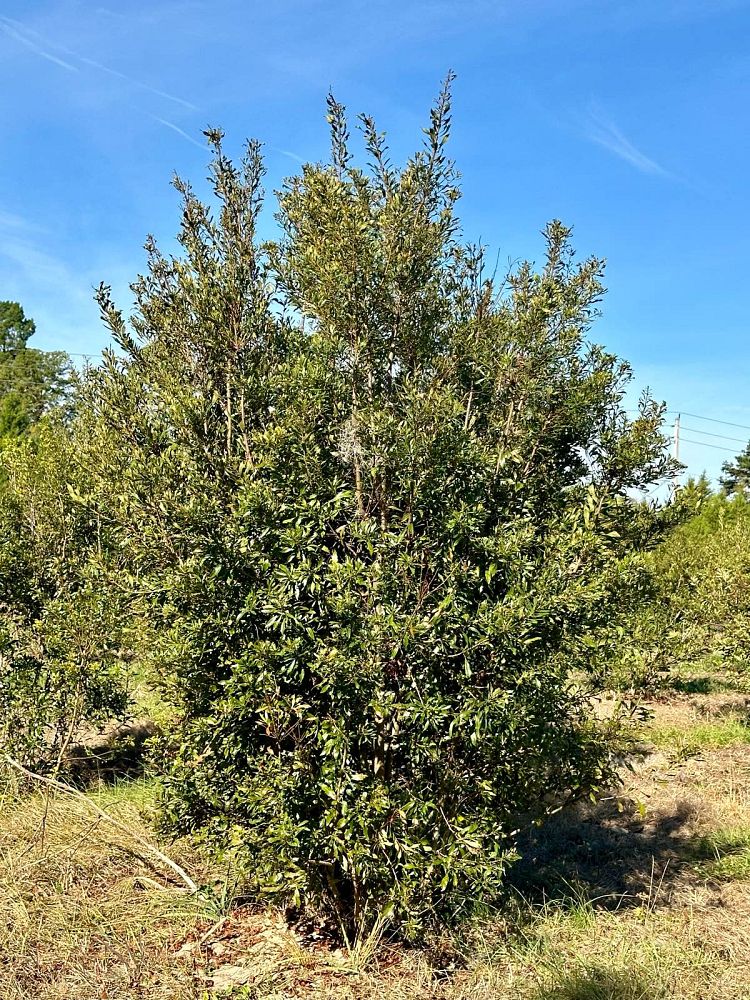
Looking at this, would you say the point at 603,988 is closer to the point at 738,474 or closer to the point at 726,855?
the point at 726,855

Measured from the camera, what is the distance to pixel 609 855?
292 inches

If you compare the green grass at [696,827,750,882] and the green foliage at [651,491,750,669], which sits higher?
the green foliage at [651,491,750,669]

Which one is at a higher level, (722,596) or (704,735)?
(722,596)

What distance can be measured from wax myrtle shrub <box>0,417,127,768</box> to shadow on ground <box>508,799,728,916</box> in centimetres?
461

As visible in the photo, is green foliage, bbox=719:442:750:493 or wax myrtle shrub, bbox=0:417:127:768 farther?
green foliage, bbox=719:442:750:493

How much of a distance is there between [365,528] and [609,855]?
16.0ft

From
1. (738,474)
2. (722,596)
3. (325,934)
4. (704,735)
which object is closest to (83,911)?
(325,934)

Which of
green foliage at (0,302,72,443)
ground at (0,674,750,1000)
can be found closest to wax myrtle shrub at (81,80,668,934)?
ground at (0,674,750,1000)

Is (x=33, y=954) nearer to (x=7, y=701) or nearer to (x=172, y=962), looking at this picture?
(x=172, y=962)

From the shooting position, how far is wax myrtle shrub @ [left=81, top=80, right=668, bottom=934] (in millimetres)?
4363

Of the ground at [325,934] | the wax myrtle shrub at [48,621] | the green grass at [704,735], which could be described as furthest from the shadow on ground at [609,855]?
the wax myrtle shrub at [48,621]

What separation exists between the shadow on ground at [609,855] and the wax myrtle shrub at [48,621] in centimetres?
461

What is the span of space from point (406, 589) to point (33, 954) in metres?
3.18

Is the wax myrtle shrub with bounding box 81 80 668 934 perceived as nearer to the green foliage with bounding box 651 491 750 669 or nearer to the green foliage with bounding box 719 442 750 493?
the green foliage with bounding box 651 491 750 669
